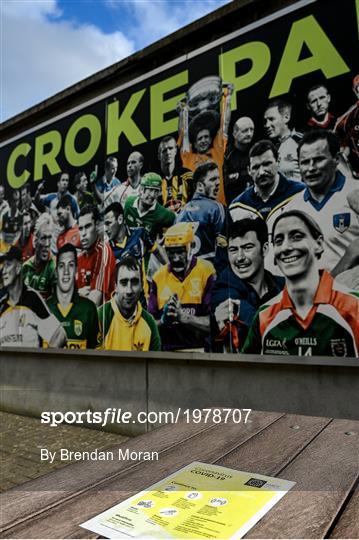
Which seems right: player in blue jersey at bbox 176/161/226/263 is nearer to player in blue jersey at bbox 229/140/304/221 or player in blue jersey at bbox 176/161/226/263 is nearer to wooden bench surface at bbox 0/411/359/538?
player in blue jersey at bbox 229/140/304/221

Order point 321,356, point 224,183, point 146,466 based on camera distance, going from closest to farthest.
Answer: point 146,466 → point 321,356 → point 224,183

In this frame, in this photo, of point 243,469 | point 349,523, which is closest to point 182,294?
point 243,469

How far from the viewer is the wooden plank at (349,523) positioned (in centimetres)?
89

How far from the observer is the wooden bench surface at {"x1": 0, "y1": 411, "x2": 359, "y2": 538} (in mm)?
947

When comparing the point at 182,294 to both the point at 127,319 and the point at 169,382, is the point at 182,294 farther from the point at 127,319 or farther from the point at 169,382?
the point at 169,382

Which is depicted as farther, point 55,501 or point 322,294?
point 322,294

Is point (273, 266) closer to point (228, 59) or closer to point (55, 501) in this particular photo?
point (228, 59)

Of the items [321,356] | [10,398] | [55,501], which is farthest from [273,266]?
[10,398]

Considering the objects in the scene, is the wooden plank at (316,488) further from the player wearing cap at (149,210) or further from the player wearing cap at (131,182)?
the player wearing cap at (131,182)

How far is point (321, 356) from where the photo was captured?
11.6 feet

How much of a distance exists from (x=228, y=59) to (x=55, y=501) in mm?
4465

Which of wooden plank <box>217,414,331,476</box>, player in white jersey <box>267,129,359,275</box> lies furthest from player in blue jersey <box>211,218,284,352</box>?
wooden plank <box>217,414,331,476</box>

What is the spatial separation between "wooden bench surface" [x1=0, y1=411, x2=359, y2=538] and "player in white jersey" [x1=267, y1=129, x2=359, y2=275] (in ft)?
6.72

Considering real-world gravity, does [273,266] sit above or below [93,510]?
above
